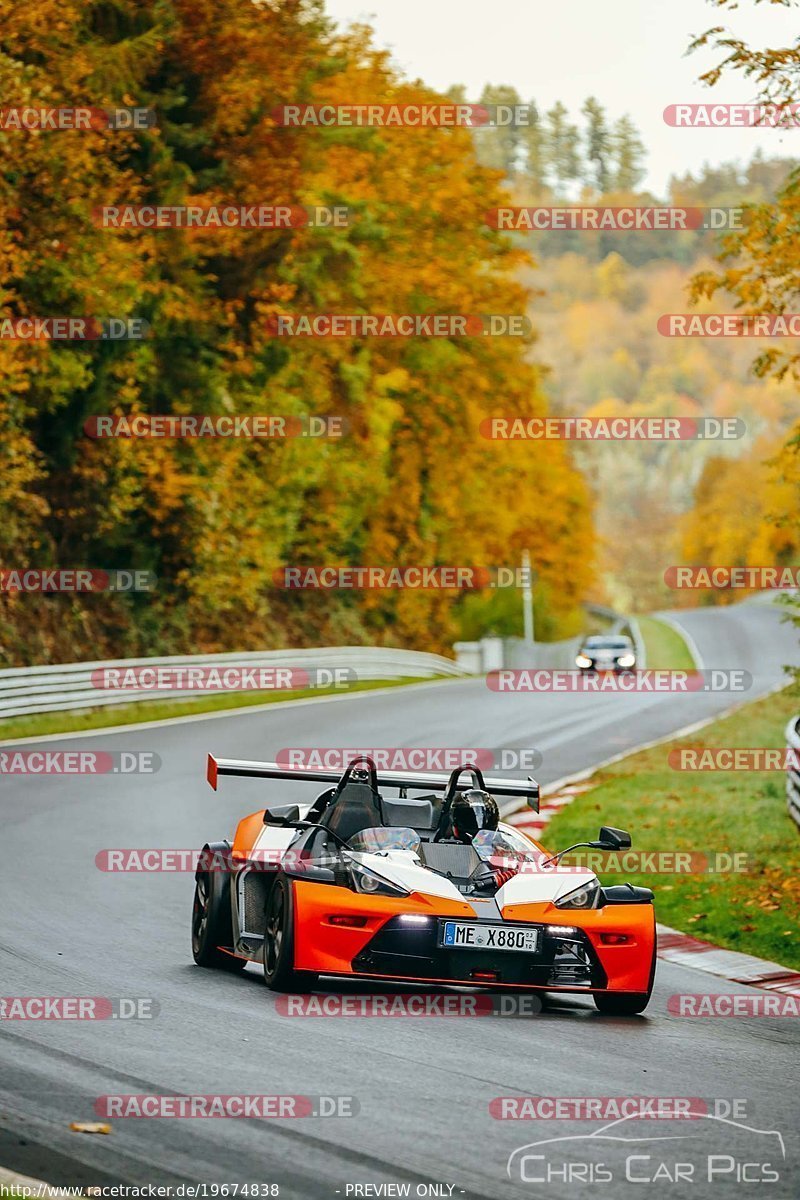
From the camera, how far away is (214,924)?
1082 cm

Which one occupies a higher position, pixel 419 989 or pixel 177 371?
pixel 177 371

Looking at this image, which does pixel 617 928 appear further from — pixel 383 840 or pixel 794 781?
pixel 794 781

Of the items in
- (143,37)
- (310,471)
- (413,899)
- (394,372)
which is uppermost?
(143,37)

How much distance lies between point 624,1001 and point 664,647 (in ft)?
242

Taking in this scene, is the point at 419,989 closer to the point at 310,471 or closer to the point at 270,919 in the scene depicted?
the point at 270,919

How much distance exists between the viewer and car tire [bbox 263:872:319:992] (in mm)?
9625

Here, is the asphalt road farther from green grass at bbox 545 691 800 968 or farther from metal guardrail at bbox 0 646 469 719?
metal guardrail at bbox 0 646 469 719

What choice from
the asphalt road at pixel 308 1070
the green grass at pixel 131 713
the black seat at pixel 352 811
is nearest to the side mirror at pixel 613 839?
the asphalt road at pixel 308 1070

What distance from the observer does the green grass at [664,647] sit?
73875mm

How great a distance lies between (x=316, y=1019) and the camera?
30.1ft

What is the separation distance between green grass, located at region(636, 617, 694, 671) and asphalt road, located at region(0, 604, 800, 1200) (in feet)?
181

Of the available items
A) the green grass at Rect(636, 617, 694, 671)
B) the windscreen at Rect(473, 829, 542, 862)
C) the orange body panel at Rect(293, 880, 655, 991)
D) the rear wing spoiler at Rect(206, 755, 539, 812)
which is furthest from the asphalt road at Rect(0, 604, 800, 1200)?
the green grass at Rect(636, 617, 694, 671)

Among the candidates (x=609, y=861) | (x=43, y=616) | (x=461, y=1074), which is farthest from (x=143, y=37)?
(x=461, y=1074)

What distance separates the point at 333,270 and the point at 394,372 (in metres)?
6.36
